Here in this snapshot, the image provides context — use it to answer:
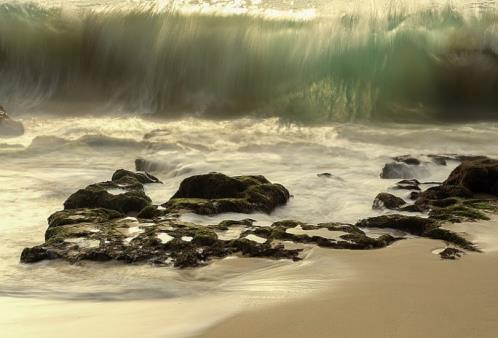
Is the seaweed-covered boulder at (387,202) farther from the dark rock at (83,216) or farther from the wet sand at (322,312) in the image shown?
the wet sand at (322,312)

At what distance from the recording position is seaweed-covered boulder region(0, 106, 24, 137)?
15.5m

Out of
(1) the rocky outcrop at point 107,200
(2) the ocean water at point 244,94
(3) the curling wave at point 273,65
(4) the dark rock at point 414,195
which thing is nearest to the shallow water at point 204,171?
(2) the ocean water at point 244,94

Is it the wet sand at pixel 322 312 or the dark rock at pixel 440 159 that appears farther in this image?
the dark rock at pixel 440 159

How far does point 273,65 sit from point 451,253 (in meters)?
15.2

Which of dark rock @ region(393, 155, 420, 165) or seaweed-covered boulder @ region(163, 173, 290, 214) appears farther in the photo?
dark rock @ region(393, 155, 420, 165)

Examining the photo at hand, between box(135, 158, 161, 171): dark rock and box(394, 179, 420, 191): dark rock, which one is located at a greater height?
box(394, 179, 420, 191): dark rock

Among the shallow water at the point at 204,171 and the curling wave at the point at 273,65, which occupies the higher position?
the curling wave at the point at 273,65

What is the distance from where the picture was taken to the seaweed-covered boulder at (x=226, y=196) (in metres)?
7.02

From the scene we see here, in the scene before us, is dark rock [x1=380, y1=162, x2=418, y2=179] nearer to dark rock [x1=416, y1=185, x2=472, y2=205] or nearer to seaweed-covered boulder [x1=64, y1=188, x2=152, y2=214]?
dark rock [x1=416, y1=185, x2=472, y2=205]

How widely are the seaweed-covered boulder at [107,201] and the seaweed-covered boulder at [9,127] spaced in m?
8.52

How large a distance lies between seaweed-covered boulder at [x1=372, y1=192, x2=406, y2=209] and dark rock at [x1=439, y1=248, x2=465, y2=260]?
2457mm

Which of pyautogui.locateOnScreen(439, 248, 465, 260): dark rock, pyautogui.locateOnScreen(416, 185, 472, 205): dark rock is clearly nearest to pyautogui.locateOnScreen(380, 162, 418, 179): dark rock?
pyautogui.locateOnScreen(416, 185, 472, 205): dark rock

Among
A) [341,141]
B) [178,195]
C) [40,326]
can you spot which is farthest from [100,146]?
[40,326]

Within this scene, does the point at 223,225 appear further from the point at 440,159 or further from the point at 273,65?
the point at 273,65
